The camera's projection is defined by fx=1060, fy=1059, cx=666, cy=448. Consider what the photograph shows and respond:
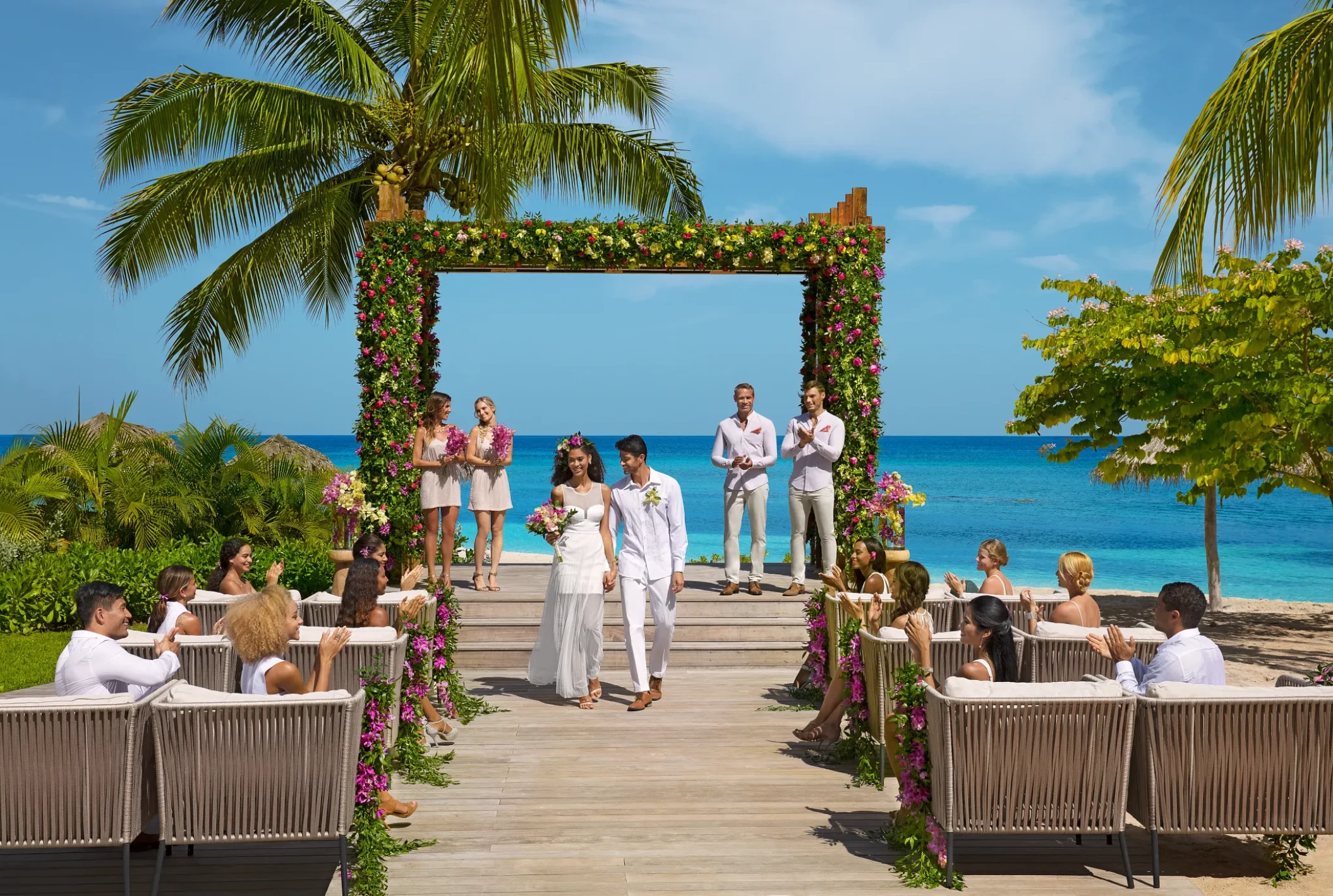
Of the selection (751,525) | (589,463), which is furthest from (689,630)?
(589,463)

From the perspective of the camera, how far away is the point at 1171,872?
4926mm

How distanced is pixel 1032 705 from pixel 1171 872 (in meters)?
1.19

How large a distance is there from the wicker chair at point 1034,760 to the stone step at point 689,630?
5.41 metres

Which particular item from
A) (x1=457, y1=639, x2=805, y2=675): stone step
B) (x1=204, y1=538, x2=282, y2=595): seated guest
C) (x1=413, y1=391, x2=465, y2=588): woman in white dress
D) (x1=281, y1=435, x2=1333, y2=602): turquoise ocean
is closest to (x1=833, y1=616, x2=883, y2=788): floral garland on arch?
(x1=457, y1=639, x2=805, y2=675): stone step

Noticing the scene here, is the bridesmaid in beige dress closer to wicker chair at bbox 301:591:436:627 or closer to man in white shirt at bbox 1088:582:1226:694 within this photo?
wicker chair at bbox 301:591:436:627

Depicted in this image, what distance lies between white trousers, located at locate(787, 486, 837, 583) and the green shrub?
5280mm

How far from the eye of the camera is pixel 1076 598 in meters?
6.64

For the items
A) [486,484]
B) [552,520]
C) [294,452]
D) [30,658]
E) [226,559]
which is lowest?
[30,658]

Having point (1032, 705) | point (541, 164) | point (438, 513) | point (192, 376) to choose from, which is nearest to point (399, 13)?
point (541, 164)

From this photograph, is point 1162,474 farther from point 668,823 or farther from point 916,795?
point 668,823

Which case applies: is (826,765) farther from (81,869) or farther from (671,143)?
(671,143)

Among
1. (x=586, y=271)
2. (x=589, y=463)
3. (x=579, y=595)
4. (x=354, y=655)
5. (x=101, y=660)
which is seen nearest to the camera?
(x=101, y=660)

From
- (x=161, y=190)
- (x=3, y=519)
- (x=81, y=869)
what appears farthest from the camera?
(x=161, y=190)

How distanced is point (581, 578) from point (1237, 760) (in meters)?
4.78
